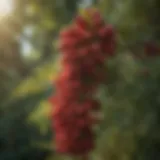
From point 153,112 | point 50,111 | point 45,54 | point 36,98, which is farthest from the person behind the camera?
point 45,54

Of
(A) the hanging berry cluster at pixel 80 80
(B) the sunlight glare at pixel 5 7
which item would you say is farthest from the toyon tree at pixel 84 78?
(B) the sunlight glare at pixel 5 7

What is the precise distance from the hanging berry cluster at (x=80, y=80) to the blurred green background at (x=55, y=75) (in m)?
0.03

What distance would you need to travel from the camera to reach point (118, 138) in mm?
1027

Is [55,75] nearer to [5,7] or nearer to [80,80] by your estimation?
[80,80]

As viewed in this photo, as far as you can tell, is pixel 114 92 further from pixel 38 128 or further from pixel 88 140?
pixel 38 128

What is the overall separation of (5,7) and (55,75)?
307 mm

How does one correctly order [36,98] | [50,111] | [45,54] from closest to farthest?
[50,111], [36,98], [45,54]

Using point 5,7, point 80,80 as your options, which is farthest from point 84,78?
point 5,7

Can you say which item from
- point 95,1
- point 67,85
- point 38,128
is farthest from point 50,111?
point 95,1

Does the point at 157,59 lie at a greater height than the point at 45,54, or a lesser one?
lesser

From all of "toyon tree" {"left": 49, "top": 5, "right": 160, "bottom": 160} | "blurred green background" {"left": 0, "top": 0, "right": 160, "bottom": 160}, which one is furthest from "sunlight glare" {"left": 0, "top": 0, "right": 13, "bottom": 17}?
"toyon tree" {"left": 49, "top": 5, "right": 160, "bottom": 160}

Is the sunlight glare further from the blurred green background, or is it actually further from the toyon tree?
the toyon tree

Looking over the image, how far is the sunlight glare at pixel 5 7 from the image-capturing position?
4.27 ft

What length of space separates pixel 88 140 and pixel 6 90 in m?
0.32
